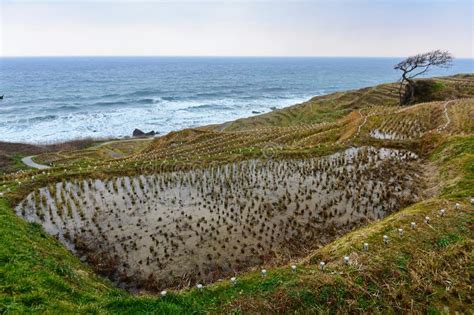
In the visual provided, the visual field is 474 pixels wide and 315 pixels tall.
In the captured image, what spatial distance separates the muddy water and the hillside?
0.22ft

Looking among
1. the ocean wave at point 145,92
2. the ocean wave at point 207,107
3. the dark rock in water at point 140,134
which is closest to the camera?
the dark rock in water at point 140,134

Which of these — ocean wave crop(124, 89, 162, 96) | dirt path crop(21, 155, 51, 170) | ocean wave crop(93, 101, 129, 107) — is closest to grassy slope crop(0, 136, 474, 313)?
dirt path crop(21, 155, 51, 170)

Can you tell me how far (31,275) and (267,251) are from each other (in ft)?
23.8

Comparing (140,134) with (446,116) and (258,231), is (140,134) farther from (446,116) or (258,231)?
(258,231)

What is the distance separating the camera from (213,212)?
562 inches

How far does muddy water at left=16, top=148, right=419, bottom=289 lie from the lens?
11234 mm

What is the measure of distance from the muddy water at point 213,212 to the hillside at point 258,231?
0.22ft

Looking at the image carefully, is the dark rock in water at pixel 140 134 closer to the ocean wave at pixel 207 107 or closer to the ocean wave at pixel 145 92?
the ocean wave at pixel 207 107

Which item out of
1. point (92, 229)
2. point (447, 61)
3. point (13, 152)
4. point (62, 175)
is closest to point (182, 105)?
point (13, 152)

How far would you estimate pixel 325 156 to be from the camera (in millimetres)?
20641

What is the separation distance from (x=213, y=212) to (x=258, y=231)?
2.44 m

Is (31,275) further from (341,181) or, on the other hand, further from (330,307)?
(341,181)

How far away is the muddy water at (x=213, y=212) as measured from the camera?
11.2 meters

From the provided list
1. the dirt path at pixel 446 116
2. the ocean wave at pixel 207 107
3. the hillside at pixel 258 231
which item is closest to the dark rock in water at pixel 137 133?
the ocean wave at pixel 207 107
